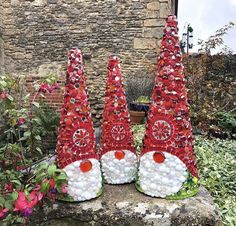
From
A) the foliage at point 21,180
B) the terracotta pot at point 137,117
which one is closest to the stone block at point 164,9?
the terracotta pot at point 137,117

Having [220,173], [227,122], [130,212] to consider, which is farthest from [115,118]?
[227,122]

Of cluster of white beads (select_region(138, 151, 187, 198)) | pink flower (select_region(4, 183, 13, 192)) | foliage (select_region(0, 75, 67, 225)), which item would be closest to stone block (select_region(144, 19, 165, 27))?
foliage (select_region(0, 75, 67, 225))

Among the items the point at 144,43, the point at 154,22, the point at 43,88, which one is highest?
the point at 154,22

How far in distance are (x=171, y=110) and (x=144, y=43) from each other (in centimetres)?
448

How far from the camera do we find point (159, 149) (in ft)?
6.15

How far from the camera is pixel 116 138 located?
206 centimetres

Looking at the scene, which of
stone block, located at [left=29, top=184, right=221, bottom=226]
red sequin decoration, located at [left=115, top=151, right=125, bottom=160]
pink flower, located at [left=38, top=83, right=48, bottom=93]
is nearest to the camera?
stone block, located at [left=29, top=184, right=221, bottom=226]

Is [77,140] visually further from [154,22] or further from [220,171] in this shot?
[154,22]

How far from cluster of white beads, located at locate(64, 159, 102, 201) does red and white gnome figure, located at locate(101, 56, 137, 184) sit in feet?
0.58

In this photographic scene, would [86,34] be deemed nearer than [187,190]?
No

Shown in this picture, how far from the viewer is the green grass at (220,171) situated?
2.56m

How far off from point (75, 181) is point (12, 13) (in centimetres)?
593

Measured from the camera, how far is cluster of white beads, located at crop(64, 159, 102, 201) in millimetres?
1833

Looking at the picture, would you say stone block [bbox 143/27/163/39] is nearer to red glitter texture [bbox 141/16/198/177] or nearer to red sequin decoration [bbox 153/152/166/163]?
red glitter texture [bbox 141/16/198/177]
